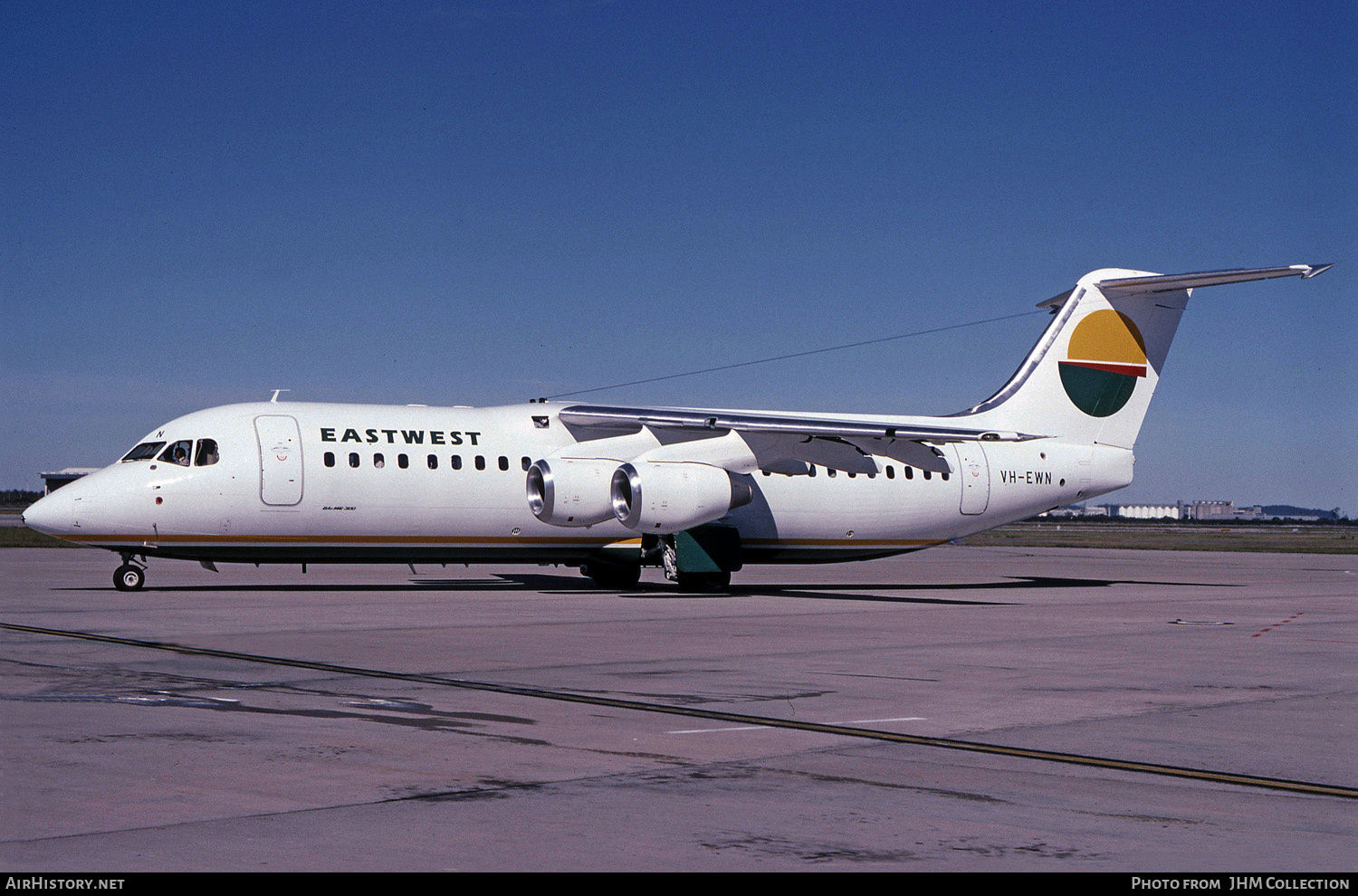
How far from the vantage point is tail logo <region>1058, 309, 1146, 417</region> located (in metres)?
32.2

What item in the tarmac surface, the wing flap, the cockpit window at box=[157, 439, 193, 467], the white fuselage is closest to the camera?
the tarmac surface

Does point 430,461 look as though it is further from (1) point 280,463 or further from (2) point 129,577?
(2) point 129,577

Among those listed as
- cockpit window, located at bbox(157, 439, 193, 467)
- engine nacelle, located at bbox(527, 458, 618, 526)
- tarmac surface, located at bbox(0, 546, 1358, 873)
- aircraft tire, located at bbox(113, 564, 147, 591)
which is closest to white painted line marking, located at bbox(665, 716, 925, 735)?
tarmac surface, located at bbox(0, 546, 1358, 873)

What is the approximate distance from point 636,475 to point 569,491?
4.43 ft

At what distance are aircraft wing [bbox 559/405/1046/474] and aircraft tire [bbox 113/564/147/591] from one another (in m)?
8.86

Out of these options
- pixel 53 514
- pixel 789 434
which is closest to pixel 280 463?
pixel 53 514

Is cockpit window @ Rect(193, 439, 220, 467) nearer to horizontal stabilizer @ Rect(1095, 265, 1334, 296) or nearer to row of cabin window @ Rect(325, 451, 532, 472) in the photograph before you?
row of cabin window @ Rect(325, 451, 532, 472)

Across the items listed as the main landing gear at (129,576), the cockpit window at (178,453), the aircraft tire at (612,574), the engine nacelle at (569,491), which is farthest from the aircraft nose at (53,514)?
the aircraft tire at (612,574)

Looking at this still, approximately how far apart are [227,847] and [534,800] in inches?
65.3

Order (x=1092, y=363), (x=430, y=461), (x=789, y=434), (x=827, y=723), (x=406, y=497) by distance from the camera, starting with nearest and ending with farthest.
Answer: (x=827, y=723)
(x=406, y=497)
(x=430, y=461)
(x=789, y=434)
(x=1092, y=363)

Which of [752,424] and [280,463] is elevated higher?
[752,424]

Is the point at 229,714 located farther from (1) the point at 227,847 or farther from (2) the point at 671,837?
(2) the point at 671,837

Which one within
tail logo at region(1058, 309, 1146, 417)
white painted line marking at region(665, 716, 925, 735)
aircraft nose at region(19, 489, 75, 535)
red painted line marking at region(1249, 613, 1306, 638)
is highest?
tail logo at region(1058, 309, 1146, 417)

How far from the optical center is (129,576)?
25.7 metres
